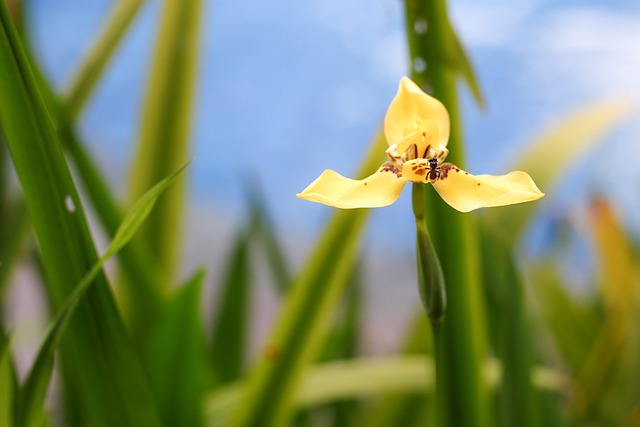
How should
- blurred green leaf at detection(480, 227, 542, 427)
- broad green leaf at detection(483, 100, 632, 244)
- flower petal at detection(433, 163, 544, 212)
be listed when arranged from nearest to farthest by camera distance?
flower petal at detection(433, 163, 544, 212) → blurred green leaf at detection(480, 227, 542, 427) → broad green leaf at detection(483, 100, 632, 244)

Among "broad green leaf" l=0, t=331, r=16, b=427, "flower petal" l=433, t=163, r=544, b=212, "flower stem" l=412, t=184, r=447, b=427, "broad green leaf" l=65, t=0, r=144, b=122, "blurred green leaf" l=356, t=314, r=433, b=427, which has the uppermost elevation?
"broad green leaf" l=65, t=0, r=144, b=122

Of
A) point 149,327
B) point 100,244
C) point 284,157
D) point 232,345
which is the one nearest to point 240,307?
point 232,345

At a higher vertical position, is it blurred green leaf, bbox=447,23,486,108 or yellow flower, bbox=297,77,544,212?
blurred green leaf, bbox=447,23,486,108

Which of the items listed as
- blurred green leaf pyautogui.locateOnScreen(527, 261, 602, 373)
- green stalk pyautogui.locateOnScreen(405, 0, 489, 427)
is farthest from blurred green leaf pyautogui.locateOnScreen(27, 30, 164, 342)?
blurred green leaf pyautogui.locateOnScreen(527, 261, 602, 373)

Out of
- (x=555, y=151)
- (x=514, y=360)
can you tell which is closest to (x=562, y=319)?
(x=555, y=151)

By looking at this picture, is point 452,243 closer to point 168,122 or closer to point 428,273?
point 428,273

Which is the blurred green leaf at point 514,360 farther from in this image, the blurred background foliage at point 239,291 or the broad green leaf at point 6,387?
the broad green leaf at point 6,387

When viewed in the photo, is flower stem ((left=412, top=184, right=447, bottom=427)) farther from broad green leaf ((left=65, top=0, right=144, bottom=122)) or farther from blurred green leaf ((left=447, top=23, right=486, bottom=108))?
broad green leaf ((left=65, top=0, right=144, bottom=122))
